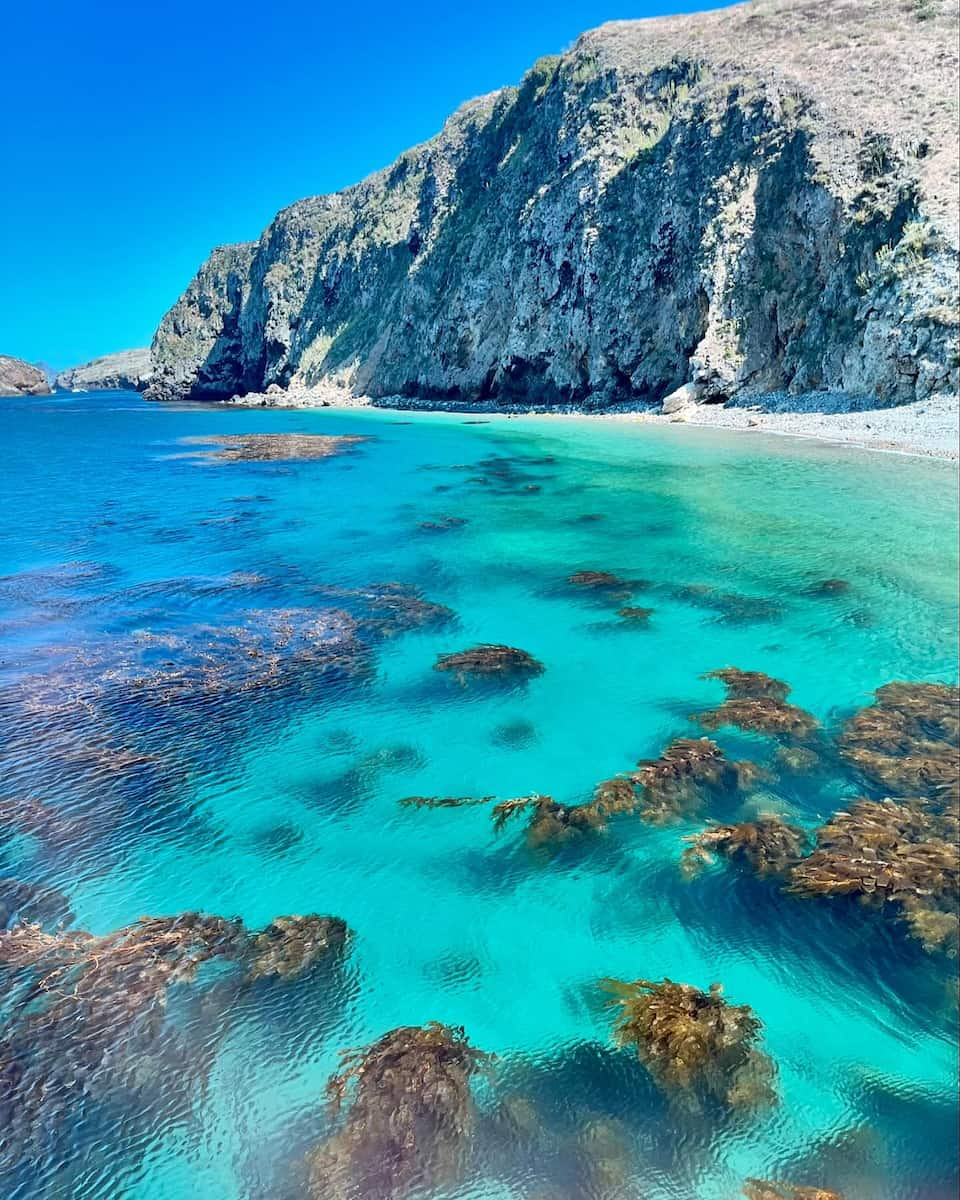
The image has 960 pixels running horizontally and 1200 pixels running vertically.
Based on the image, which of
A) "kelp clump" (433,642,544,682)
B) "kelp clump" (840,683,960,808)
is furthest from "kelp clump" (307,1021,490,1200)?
"kelp clump" (433,642,544,682)

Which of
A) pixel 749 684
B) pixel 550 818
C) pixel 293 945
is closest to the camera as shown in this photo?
pixel 293 945

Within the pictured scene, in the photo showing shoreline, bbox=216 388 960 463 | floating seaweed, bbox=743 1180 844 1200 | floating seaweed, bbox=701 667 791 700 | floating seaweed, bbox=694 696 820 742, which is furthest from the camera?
shoreline, bbox=216 388 960 463

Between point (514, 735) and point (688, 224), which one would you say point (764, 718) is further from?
point (688, 224)

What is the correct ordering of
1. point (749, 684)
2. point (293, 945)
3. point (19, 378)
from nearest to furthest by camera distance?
1. point (293, 945)
2. point (749, 684)
3. point (19, 378)

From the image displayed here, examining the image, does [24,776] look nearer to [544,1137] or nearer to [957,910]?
[544,1137]

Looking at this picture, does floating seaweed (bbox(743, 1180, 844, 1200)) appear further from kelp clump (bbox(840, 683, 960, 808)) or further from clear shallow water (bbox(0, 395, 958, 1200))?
kelp clump (bbox(840, 683, 960, 808))

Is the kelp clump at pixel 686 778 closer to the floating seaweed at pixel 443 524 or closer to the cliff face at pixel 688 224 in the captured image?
the floating seaweed at pixel 443 524

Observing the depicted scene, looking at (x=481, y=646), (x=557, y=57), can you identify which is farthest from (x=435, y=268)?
(x=481, y=646)

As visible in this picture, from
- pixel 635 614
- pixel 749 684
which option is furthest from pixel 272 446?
pixel 749 684
